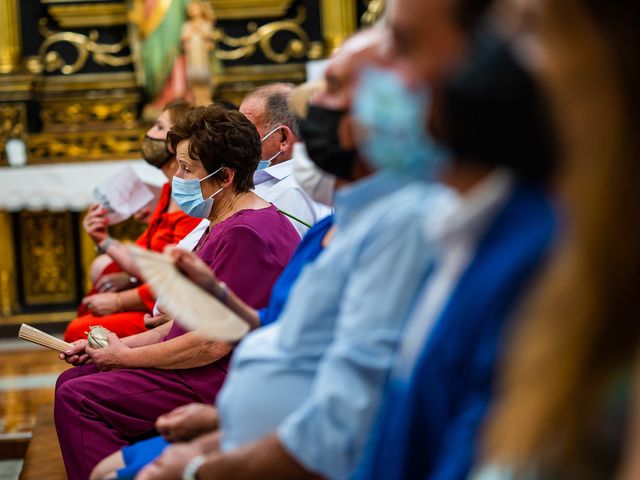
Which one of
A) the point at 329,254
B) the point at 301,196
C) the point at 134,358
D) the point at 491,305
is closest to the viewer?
the point at 491,305

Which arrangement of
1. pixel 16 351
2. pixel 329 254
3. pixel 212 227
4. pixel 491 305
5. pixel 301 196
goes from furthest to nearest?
pixel 16 351 < pixel 301 196 < pixel 212 227 < pixel 329 254 < pixel 491 305

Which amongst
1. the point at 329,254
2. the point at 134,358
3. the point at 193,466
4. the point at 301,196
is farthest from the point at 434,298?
the point at 301,196

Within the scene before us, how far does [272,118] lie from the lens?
415 cm

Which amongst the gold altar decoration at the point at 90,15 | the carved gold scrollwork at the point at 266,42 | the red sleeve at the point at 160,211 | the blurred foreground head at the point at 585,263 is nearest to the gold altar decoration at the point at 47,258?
the gold altar decoration at the point at 90,15

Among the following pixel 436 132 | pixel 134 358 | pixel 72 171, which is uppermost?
pixel 436 132

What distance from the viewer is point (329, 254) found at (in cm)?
207

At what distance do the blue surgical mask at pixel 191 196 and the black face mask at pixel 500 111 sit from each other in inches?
86.4

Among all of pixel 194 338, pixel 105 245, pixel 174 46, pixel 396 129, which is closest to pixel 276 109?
pixel 194 338

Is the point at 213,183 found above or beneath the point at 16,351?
above

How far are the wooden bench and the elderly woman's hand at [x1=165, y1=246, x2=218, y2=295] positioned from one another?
4.95ft

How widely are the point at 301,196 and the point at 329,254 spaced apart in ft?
6.14

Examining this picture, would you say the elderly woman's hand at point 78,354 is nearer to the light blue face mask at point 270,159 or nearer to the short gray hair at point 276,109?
the light blue face mask at point 270,159

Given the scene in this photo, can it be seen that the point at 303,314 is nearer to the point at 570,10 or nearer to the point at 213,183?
the point at 570,10

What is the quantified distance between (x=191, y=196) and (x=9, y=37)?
6.02 m
